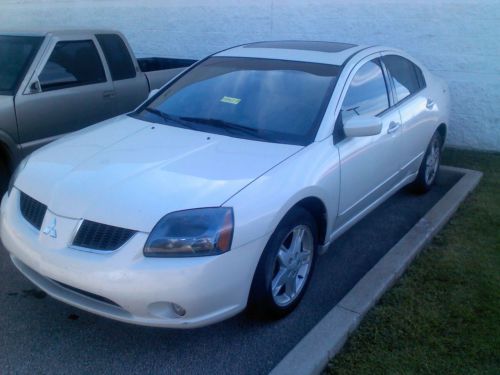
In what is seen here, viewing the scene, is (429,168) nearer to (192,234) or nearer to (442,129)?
(442,129)

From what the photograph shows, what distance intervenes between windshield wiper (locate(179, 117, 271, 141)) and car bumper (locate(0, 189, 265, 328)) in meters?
1.03

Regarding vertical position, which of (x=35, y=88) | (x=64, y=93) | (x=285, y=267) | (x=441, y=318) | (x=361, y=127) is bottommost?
(x=441, y=318)

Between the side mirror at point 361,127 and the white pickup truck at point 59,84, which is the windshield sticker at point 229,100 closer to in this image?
the side mirror at point 361,127

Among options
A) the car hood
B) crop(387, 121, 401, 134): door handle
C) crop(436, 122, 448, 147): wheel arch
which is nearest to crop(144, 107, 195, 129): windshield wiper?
the car hood

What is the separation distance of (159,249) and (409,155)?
10.3 ft

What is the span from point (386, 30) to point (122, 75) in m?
3.77

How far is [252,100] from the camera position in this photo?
14.0 ft

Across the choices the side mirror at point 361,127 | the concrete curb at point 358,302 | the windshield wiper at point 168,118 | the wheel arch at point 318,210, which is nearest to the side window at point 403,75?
the concrete curb at point 358,302

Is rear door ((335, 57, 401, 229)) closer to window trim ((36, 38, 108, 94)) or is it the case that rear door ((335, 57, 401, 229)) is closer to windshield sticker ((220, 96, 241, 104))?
windshield sticker ((220, 96, 241, 104))

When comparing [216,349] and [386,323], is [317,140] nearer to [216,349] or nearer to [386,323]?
[386,323]

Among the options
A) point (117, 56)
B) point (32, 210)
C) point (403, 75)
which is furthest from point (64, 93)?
point (403, 75)

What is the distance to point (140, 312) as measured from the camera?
297 cm

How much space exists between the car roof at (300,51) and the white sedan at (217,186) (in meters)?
0.02

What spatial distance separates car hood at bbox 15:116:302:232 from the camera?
10.1ft
